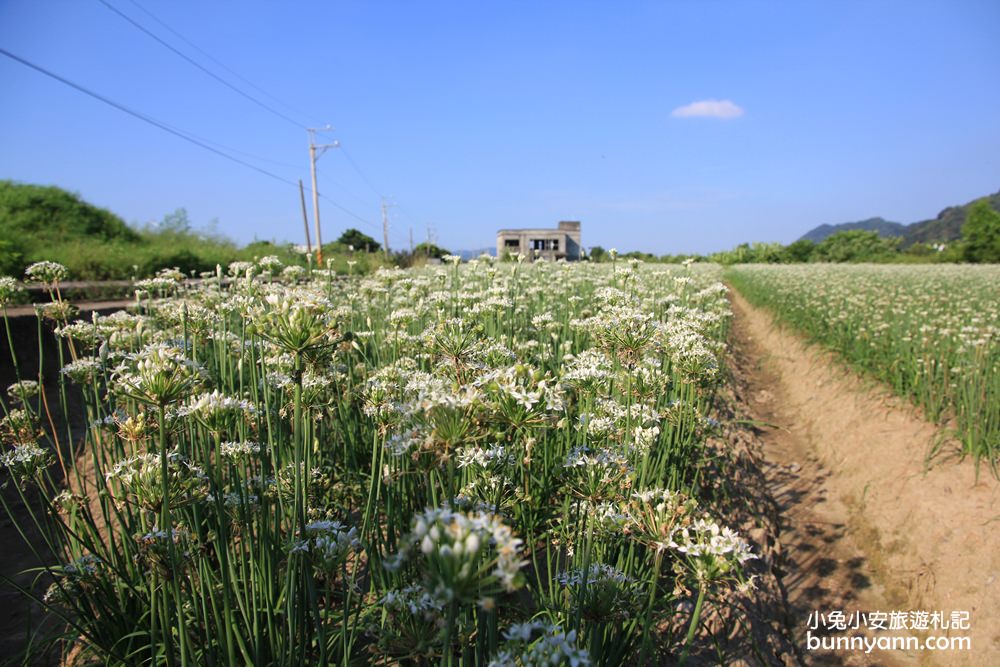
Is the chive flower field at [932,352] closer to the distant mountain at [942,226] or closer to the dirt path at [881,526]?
the dirt path at [881,526]

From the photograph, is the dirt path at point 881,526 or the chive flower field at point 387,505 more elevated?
the chive flower field at point 387,505

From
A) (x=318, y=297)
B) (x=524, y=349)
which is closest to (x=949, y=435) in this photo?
(x=524, y=349)

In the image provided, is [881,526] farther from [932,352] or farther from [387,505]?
[387,505]

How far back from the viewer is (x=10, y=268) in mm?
10328

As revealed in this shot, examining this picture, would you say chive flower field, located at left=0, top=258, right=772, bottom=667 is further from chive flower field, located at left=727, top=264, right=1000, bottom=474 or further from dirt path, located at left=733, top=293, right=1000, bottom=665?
chive flower field, located at left=727, top=264, right=1000, bottom=474

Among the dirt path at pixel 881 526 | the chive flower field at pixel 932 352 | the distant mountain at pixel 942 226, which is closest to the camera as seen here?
the dirt path at pixel 881 526

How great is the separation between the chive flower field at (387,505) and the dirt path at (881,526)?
115cm

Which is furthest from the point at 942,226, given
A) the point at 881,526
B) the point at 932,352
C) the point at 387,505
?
the point at 387,505

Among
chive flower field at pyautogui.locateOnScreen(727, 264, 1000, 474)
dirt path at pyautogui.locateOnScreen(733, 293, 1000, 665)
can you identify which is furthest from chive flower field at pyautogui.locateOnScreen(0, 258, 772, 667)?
chive flower field at pyautogui.locateOnScreen(727, 264, 1000, 474)

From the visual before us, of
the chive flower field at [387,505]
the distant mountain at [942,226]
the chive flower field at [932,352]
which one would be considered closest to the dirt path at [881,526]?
the chive flower field at [932,352]

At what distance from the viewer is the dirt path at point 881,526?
3959 millimetres

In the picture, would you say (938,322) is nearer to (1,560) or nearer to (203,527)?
(203,527)

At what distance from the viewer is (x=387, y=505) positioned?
95.6 inches

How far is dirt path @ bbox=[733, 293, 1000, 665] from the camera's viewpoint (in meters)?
3.96
